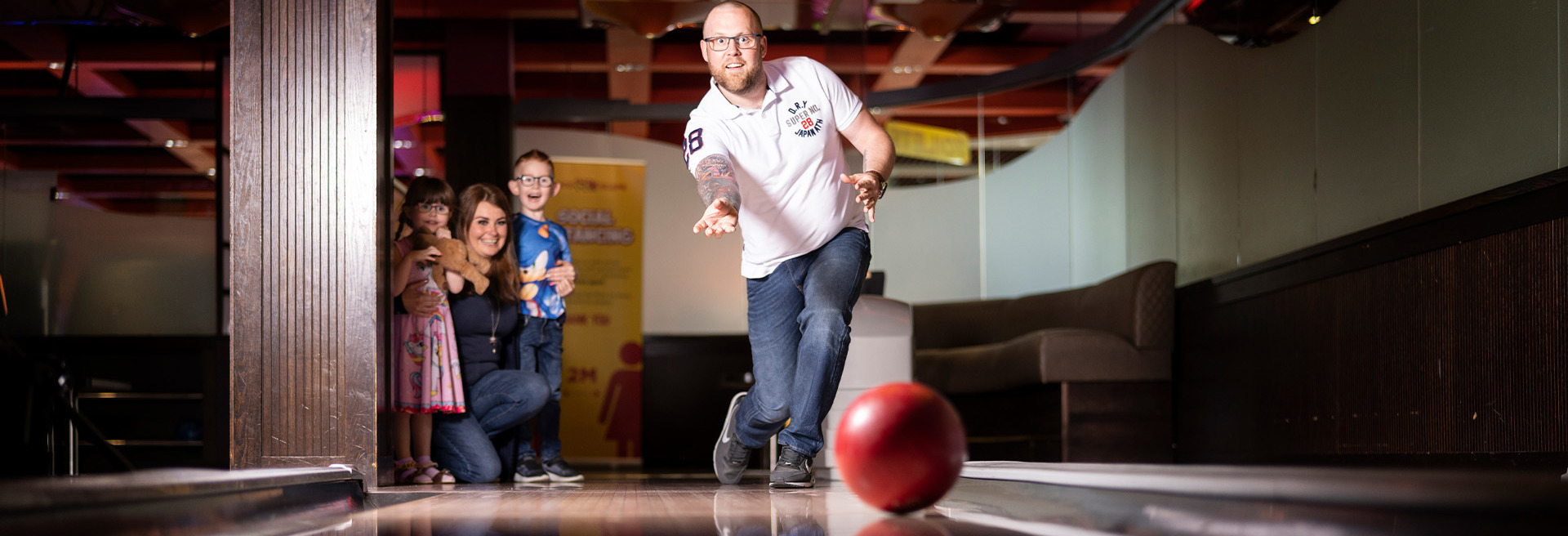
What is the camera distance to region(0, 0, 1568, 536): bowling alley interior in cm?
183

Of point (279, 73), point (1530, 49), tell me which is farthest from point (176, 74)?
point (1530, 49)

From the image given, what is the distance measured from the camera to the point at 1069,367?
6324 mm

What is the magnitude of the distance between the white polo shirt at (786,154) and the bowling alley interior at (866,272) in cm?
6

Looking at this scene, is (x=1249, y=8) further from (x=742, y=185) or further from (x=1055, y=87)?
(x=742, y=185)

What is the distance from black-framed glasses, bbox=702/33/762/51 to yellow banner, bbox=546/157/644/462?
4.90 meters

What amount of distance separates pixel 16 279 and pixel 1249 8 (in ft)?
27.6

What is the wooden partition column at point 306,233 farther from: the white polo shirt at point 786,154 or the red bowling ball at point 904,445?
the red bowling ball at point 904,445

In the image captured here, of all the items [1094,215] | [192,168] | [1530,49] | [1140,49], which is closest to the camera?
[1530,49]

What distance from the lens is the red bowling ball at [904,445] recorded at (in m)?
1.58

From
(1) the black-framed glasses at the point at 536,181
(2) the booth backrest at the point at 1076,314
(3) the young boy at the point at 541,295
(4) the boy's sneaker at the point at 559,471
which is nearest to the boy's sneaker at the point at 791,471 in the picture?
(4) the boy's sneaker at the point at 559,471

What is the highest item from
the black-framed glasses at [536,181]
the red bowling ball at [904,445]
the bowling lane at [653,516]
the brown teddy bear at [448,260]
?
the black-framed glasses at [536,181]

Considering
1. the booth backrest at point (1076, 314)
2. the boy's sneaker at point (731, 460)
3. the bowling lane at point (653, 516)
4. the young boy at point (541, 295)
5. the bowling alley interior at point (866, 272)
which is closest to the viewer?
the bowling lane at point (653, 516)

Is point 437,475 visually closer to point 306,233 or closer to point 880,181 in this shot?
point 306,233

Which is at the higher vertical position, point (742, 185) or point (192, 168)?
point (192, 168)
